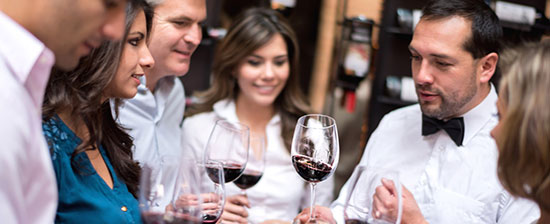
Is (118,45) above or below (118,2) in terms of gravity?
below

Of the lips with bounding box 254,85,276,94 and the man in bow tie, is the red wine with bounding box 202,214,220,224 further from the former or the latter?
the lips with bounding box 254,85,276,94

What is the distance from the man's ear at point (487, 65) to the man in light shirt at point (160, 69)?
50.5 inches

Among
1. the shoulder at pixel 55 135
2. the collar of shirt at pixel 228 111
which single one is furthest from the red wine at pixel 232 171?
the collar of shirt at pixel 228 111

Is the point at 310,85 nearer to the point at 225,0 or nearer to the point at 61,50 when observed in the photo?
the point at 225,0

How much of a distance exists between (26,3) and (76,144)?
57 centimetres

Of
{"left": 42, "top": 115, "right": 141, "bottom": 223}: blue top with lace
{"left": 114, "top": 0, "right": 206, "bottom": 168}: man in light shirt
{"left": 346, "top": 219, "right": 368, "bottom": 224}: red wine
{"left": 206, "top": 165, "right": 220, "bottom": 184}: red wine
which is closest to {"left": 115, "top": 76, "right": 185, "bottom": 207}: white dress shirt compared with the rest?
{"left": 114, "top": 0, "right": 206, "bottom": 168}: man in light shirt

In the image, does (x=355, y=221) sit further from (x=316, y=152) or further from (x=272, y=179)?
(x=272, y=179)

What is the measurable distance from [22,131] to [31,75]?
14 cm

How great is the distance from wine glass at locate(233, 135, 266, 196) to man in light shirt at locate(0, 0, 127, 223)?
36.8 inches

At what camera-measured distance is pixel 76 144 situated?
1.45 m

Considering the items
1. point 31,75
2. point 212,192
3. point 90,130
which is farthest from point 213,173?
point 31,75

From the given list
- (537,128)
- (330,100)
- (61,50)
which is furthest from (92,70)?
(330,100)

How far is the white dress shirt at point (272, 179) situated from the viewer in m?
2.67

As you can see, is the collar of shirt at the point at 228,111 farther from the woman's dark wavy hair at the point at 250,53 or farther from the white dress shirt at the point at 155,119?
the white dress shirt at the point at 155,119
